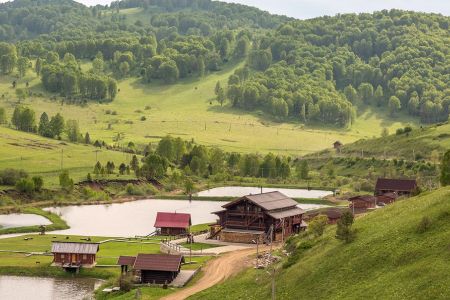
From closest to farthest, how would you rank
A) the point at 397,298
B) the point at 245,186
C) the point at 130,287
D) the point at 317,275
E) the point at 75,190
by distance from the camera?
the point at 397,298 → the point at 317,275 → the point at 130,287 → the point at 75,190 → the point at 245,186

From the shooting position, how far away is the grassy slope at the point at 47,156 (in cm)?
15800

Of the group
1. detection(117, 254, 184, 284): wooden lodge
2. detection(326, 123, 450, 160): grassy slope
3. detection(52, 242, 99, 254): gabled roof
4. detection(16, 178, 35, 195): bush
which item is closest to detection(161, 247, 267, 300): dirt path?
detection(117, 254, 184, 284): wooden lodge

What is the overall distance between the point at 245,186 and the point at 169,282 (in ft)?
325

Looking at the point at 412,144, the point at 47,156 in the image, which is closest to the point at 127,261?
the point at 47,156

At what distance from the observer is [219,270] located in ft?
245

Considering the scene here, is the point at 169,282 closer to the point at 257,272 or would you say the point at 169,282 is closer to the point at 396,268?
the point at 257,272

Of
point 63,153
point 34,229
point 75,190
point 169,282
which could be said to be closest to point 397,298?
point 169,282

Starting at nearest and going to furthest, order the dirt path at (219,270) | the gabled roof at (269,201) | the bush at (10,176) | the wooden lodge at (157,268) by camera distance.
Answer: the dirt path at (219,270) → the wooden lodge at (157,268) → the gabled roof at (269,201) → the bush at (10,176)

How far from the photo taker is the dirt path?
67.9 meters

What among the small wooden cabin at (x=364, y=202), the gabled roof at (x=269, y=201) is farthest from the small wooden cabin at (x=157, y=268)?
the small wooden cabin at (x=364, y=202)

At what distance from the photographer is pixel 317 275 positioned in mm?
56969

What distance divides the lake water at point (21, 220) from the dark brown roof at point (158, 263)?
43.1 meters

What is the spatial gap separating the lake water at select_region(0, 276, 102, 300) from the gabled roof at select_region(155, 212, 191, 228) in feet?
82.7

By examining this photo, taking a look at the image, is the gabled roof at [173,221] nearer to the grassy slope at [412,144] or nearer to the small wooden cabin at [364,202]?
the small wooden cabin at [364,202]
